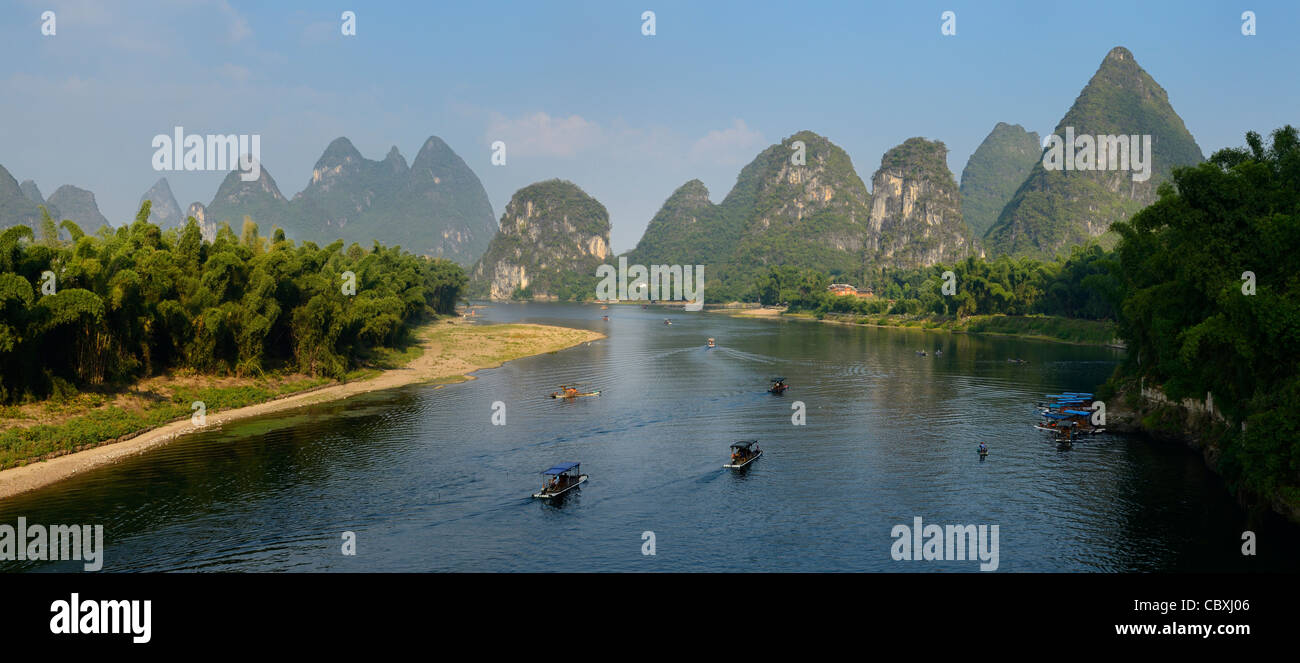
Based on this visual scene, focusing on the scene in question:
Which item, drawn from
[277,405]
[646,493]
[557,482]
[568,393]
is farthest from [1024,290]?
[277,405]

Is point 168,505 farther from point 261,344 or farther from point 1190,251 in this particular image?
point 1190,251

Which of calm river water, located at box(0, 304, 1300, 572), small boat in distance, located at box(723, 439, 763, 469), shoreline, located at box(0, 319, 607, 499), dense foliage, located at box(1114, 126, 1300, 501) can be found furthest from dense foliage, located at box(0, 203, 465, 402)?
dense foliage, located at box(1114, 126, 1300, 501)

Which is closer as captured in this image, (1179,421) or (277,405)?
(1179,421)

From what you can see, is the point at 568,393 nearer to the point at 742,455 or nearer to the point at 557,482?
the point at 742,455

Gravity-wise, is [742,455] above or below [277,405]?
below

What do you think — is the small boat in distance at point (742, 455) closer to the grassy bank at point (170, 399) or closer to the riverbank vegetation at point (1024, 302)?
the grassy bank at point (170, 399)

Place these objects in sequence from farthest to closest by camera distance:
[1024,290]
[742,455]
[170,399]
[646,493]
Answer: [1024,290] < [170,399] < [742,455] < [646,493]

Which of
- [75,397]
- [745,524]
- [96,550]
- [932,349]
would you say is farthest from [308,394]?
[932,349]

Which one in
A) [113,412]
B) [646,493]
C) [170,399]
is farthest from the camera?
[170,399]
